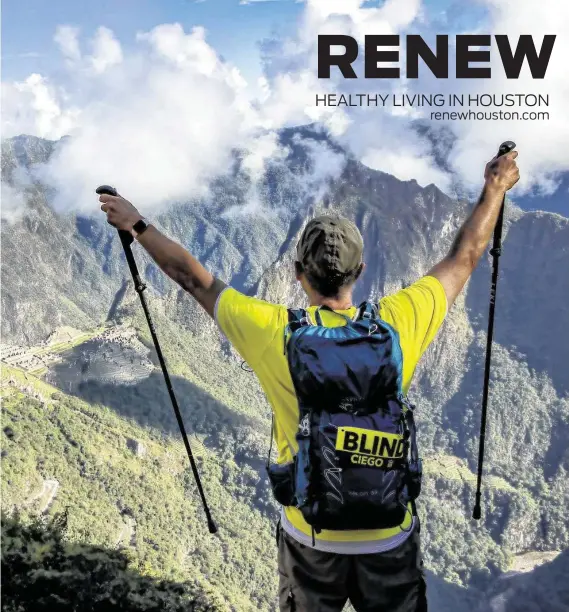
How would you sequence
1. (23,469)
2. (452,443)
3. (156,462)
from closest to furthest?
(23,469) < (156,462) < (452,443)

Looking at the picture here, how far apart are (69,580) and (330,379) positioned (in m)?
2.57

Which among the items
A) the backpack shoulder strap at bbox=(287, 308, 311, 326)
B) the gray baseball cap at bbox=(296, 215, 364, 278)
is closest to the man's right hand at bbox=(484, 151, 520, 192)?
the gray baseball cap at bbox=(296, 215, 364, 278)

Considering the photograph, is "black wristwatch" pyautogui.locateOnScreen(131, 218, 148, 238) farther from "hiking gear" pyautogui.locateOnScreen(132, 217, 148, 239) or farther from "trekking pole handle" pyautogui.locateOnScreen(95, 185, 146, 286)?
"trekking pole handle" pyautogui.locateOnScreen(95, 185, 146, 286)

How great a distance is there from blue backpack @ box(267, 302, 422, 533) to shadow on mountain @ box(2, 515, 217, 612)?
2.06 meters

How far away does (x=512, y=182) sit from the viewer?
10.3 feet

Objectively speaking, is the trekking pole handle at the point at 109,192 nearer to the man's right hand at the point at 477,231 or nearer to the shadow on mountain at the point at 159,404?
the man's right hand at the point at 477,231

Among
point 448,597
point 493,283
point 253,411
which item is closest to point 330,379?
point 493,283

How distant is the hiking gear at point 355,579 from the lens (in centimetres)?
260

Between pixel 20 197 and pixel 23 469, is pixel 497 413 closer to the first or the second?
pixel 23 469

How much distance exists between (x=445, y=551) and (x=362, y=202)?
95399mm

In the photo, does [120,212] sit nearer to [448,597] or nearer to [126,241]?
[126,241]

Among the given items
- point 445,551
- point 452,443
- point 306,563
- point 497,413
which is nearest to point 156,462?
point 445,551

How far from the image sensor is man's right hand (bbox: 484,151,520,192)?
309 centimetres

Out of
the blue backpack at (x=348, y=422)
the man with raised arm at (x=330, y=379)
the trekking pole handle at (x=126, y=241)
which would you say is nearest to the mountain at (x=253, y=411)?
the trekking pole handle at (x=126, y=241)
